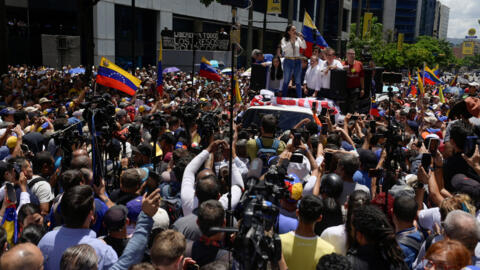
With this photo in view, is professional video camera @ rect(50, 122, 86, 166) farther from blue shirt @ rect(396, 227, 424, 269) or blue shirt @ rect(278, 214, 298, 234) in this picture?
blue shirt @ rect(396, 227, 424, 269)

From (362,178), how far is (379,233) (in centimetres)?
229

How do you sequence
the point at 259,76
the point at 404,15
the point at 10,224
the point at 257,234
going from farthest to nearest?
the point at 404,15 → the point at 259,76 → the point at 10,224 → the point at 257,234

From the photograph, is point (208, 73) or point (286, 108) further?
point (208, 73)

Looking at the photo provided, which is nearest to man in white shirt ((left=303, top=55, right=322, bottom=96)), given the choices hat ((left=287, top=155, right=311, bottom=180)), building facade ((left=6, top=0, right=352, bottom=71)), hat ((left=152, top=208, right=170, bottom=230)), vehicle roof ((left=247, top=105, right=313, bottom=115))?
vehicle roof ((left=247, top=105, right=313, bottom=115))

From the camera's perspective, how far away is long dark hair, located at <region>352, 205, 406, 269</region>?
301 centimetres

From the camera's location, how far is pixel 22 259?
8.82 feet

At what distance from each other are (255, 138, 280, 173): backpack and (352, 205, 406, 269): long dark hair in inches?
87.9

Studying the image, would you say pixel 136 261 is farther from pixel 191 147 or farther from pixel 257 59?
pixel 257 59

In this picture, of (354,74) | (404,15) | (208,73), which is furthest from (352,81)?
(404,15)

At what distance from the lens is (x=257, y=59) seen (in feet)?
36.8

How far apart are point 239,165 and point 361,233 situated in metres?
2.20

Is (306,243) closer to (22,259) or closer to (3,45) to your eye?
(22,259)

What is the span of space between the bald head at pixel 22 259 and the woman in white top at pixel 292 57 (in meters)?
7.41

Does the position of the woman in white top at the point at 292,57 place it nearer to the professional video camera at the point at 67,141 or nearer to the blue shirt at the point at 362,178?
the blue shirt at the point at 362,178
